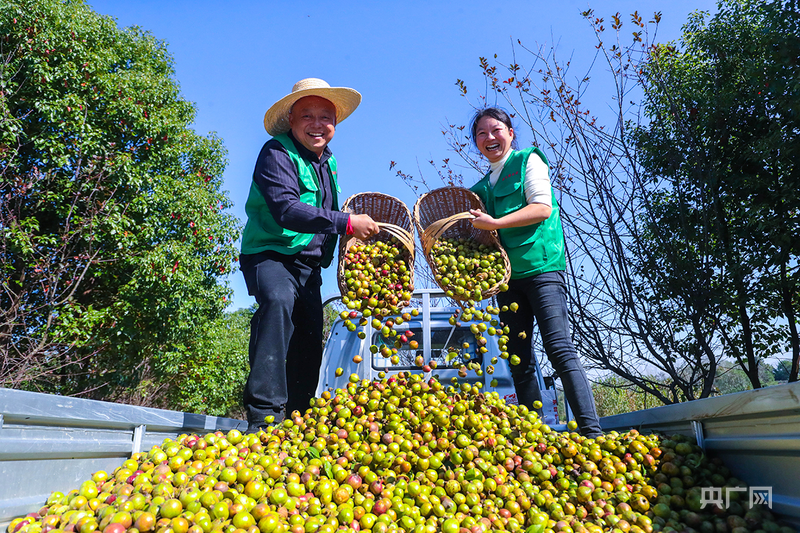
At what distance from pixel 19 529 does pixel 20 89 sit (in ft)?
39.4

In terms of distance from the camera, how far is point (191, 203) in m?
12.6

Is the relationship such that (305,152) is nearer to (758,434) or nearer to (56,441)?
(56,441)

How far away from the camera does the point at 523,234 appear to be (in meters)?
3.00

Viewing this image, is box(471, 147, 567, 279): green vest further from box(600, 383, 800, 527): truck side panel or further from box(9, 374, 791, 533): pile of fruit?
box(600, 383, 800, 527): truck side panel

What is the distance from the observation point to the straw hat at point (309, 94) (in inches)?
119

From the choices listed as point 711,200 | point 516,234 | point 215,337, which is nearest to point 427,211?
point 516,234

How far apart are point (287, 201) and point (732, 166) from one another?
682 cm

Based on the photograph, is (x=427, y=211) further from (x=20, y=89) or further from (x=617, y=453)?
(x=20, y=89)

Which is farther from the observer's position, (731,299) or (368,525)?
(731,299)

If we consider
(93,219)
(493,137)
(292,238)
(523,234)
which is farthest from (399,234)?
(93,219)

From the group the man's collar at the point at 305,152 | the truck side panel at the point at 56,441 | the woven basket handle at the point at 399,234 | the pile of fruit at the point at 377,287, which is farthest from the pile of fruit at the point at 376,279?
the truck side panel at the point at 56,441

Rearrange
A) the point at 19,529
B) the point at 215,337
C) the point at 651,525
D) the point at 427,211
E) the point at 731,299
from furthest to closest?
the point at 215,337 → the point at 731,299 → the point at 427,211 → the point at 651,525 → the point at 19,529

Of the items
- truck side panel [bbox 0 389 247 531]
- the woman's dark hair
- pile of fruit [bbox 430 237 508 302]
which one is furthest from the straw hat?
truck side panel [bbox 0 389 247 531]

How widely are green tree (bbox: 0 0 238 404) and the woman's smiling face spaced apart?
8581 mm
